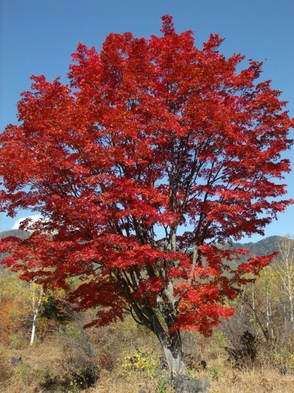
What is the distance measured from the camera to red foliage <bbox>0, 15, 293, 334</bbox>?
8.29m

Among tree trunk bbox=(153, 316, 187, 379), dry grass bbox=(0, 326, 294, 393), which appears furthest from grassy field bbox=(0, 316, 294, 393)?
tree trunk bbox=(153, 316, 187, 379)

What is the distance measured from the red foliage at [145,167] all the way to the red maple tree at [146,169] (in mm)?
35

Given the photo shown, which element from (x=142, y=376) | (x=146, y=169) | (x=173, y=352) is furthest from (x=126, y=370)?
(x=146, y=169)

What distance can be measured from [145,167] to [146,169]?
80 mm

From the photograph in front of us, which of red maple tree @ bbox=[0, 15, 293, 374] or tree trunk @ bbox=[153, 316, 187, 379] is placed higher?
red maple tree @ bbox=[0, 15, 293, 374]

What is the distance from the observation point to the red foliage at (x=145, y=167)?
27.2 ft

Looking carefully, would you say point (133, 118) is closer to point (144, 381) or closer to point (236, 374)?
point (144, 381)

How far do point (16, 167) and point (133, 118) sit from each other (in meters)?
3.16

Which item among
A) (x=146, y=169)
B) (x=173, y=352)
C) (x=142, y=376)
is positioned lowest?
(x=142, y=376)

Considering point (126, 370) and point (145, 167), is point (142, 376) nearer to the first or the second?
point (126, 370)

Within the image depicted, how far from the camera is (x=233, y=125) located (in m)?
9.11

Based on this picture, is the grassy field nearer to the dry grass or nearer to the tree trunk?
the dry grass

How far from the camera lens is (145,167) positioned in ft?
31.9

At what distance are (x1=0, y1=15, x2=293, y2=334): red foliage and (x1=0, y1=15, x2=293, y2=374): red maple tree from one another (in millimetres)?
35
